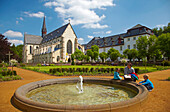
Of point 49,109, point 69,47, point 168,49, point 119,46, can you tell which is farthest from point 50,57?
point 49,109

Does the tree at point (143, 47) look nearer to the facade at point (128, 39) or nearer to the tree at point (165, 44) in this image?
the tree at point (165, 44)

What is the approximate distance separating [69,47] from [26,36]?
3869cm

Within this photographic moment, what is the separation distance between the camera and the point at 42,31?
90.4 m

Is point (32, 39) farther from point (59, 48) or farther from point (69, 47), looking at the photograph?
point (69, 47)

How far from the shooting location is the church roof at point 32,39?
78.7m

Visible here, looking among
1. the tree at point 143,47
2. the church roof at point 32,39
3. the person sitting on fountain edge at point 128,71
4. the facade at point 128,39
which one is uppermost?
the church roof at point 32,39

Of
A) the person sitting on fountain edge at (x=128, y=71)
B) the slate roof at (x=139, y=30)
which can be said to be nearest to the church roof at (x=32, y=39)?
the slate roof at (x=139, y=30)

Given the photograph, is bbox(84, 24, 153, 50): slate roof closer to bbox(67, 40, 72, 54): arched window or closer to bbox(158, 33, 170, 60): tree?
bbox(158, 33, 170, 60): tree

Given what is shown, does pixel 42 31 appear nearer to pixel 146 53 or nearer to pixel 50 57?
pixel 50 57

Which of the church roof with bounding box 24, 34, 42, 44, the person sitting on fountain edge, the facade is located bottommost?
the person sitting on fountain edge

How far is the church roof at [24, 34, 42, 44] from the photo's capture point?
7874cm

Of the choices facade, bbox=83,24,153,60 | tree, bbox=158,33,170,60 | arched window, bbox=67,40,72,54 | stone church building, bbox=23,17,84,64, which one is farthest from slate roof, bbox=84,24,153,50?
arched window, bbox=67,40,72,54

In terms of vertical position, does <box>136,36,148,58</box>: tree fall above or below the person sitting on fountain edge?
above

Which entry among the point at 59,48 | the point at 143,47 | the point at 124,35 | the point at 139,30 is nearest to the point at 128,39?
the point at 139,30
